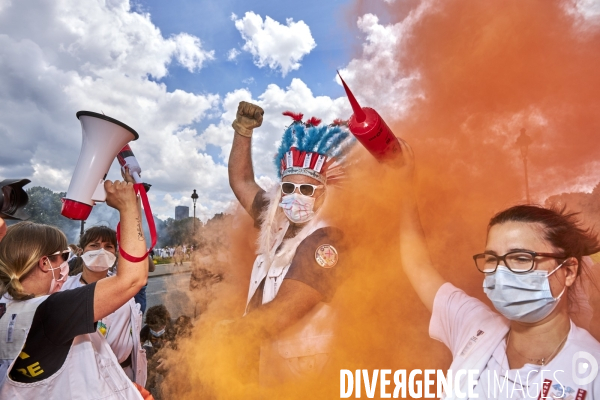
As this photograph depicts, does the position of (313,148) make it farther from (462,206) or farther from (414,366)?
(414,366)

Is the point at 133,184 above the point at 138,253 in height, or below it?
above

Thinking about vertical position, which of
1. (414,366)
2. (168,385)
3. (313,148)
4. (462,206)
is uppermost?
(313,148)

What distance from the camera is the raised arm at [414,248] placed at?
6.83 ft

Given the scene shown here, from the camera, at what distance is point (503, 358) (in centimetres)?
167

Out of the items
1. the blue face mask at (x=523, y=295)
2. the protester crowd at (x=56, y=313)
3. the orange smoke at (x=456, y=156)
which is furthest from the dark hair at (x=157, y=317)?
the blue face mask at (x=523, y=295)

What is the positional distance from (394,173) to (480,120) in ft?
1.91

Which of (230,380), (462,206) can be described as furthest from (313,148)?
(230,380)

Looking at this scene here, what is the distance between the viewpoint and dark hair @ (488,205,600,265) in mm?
1628

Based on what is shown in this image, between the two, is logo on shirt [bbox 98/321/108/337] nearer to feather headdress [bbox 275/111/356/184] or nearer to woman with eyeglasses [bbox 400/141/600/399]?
feather headdress [bbox 275/111/356/184]

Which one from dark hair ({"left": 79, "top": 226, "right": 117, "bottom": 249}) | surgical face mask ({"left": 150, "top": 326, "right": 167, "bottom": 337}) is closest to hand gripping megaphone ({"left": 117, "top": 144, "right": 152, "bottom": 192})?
dark hair ({"left": 79, "top": 226, "right": 117, "bottom": 249})

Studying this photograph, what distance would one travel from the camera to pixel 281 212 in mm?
2873

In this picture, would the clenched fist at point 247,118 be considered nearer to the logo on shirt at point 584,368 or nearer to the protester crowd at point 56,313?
the protester crowd at point 56,313

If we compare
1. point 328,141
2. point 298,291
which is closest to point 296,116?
point 328,141

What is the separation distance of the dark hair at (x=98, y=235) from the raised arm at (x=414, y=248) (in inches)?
101
